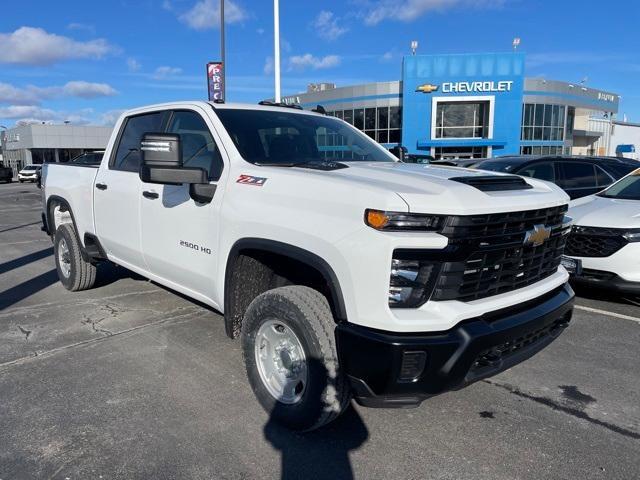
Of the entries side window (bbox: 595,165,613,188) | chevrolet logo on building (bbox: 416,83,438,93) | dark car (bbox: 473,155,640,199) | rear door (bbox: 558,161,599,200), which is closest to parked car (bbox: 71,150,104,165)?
dark car (bbox: 473,155,640,199)

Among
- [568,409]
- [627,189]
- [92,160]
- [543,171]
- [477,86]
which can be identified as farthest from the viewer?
[477,86]

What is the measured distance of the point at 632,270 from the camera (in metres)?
5.09

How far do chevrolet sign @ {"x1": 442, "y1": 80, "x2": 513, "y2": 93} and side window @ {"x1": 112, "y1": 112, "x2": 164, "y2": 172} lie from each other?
3912 cm

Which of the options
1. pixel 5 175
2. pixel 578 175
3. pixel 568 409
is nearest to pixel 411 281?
pixel 568 409

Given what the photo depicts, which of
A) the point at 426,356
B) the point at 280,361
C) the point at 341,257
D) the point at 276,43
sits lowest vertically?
the point at 280,361

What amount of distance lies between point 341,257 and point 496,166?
23.9 feet

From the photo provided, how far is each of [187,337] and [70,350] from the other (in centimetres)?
96

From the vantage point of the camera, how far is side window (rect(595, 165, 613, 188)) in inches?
356

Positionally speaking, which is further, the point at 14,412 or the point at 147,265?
the point at 147,265

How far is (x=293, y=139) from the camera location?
3.96 m

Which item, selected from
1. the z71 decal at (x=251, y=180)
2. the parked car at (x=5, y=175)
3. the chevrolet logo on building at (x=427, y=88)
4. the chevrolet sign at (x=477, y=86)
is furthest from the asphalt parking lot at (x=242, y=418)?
the parked car at (x=5, y=175)

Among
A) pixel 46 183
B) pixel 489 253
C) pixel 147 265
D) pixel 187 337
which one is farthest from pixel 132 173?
pixel 489 253

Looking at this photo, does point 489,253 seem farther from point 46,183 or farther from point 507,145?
point 507,145

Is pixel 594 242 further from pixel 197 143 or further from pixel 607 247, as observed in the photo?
pixel 197 143
